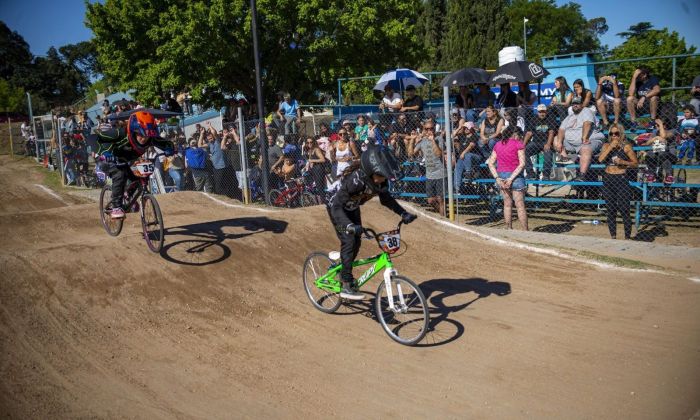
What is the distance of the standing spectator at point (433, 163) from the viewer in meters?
13.2

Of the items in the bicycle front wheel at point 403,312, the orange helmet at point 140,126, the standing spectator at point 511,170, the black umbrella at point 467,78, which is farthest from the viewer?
the black umbrella at point 467,78

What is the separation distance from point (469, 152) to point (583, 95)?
2750 mm

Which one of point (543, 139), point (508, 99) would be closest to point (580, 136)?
point (543, 139)

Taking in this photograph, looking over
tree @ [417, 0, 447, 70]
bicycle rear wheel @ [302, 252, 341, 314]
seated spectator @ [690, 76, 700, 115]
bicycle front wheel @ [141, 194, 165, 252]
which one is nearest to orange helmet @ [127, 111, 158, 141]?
bicycle front wheel @ [141, 194, 165, 252]

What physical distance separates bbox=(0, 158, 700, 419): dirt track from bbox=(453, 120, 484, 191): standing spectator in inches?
149

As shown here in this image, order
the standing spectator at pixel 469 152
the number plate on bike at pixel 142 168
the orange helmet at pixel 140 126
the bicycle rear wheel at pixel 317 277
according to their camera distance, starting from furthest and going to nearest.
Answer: the standing spectator at pixel 469 152, the number plate on bike at pixel 142 168, the orange helmet at pixel 140 126, the bicycle rear wheel at pixel 317 277

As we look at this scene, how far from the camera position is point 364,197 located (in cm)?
720

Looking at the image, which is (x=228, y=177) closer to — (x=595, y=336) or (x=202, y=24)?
(x=595, y=336)

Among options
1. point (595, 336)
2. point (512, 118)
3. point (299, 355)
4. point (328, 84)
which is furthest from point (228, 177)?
point (328, 84)

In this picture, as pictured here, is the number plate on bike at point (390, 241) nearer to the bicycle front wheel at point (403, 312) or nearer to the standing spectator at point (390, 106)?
the bicycle front wheel at point (403, 312)

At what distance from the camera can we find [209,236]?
10023 mm

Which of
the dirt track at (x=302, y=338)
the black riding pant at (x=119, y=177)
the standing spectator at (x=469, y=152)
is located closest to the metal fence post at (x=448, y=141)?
the standing spectator at (x=469, y=152)

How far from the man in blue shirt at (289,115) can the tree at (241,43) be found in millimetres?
11647

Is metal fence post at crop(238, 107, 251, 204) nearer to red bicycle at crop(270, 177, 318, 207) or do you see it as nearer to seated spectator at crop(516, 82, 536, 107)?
red bicycle at crop(270, 177, 318, 207)
